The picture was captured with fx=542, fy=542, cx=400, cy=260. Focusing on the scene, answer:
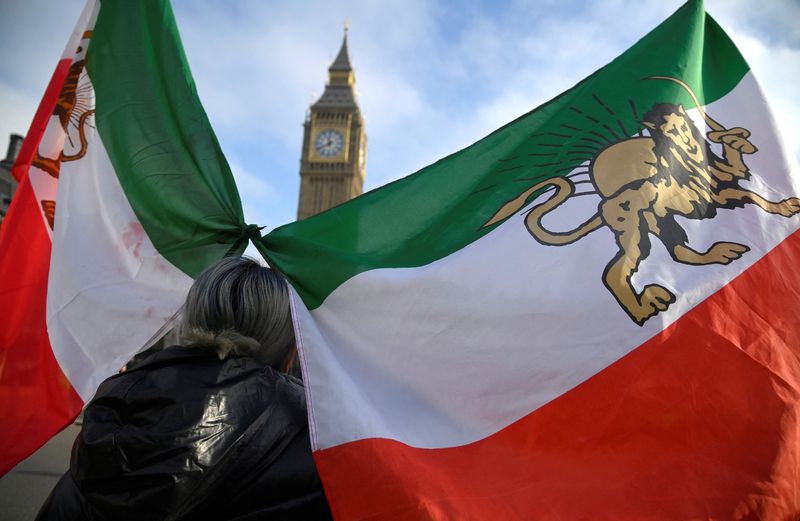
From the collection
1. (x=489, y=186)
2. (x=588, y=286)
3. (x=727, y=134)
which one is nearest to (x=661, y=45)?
(x=727, y=134)

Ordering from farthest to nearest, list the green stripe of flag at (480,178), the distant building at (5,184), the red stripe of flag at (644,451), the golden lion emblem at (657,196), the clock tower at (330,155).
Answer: the clock tower at (330,155)
the distant building at (5,184)
the green stripe of flag at (480,178)
the golden lion emblem at (657,196)
the red stripe of flag at (644,451)

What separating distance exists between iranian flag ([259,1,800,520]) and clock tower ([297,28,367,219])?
37.4 metres

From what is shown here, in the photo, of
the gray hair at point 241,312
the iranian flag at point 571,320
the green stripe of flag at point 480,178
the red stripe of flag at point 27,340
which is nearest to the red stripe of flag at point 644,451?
the iranian flag at point 571,320

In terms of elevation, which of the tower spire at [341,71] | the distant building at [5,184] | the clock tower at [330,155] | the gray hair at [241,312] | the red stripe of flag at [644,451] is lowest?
the red stripe of flag at [644,451]

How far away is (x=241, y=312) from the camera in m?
1.25

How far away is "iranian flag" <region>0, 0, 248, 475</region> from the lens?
1773mm

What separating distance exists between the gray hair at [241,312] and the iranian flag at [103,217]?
0.51m

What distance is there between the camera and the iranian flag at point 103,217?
1.77 m

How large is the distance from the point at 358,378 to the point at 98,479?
24.3 inches

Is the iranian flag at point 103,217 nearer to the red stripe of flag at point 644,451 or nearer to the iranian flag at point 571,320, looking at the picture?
the iranian flag at point 571,320

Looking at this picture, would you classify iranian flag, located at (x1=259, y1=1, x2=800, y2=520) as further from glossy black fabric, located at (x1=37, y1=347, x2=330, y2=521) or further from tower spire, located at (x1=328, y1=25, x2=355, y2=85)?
tower spire, located at (x1=328, y1=25, x2=355, y2=85)

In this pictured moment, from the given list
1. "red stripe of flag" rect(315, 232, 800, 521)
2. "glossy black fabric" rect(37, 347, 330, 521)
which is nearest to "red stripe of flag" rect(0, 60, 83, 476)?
"glossy black fabric" rect(37, 347, 330, 521)

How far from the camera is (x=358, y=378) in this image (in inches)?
55.7

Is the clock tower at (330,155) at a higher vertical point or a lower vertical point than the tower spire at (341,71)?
lower
